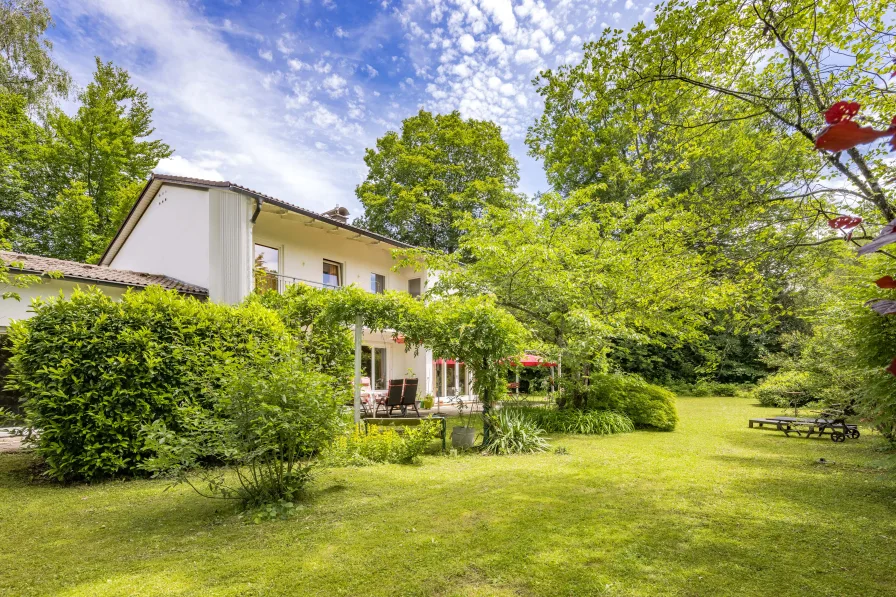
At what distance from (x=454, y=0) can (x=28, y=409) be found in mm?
11214

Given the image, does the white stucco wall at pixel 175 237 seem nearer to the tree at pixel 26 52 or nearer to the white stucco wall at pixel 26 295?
the white stucco wall at pixel 26 295

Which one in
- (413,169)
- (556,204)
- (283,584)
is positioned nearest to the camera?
(283,584)

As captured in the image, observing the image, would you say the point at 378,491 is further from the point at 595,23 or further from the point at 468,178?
A: the point at 468,178

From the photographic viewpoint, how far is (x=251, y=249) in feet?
42.2

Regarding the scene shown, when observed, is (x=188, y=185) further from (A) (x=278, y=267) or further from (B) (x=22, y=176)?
(B) (x=22, y=176)

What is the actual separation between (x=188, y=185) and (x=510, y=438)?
37.3 feet

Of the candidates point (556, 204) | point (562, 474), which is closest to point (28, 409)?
point (562, 474)

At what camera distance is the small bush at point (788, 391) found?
13.4 meters

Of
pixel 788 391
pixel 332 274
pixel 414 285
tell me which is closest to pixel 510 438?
pixel 788 391

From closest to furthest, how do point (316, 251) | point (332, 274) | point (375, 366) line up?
point (316, 251), point (332, 274), point (375, 366)

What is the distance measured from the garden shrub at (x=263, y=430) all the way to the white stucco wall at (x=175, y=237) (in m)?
8.73

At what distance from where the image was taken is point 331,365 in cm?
1018

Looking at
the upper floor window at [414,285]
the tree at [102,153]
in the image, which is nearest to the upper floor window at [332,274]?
the upper floor window at [414,285]

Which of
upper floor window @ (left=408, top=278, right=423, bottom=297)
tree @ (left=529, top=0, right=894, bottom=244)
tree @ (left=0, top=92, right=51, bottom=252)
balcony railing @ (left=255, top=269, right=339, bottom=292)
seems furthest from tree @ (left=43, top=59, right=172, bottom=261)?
tree @ (left=529, top=0, right=894, bottom=244)
